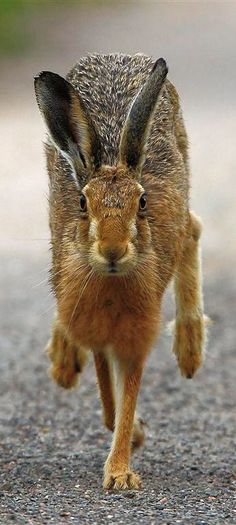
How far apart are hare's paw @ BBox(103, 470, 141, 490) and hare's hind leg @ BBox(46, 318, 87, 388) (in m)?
1.48

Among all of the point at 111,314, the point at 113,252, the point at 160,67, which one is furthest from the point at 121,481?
the point at 160,67

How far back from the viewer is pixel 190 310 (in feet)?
32.3

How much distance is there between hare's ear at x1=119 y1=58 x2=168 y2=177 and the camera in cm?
787

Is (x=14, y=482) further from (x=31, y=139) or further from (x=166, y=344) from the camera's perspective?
(x=31, y=139)

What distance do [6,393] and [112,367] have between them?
2.62 metres

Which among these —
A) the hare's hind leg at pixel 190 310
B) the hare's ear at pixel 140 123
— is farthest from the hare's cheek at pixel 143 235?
the hare's hind leg at pixel 190 310

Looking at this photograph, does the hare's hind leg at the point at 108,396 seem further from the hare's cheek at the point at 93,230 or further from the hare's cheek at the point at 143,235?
the hare's cheek at the point at 93,230

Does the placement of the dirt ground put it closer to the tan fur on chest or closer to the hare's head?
the tan fur on chest

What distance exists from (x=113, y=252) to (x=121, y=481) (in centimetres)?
148

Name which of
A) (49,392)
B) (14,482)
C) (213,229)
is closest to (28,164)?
(213,229)

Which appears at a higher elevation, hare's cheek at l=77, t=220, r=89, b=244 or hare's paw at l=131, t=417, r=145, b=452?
hare's cheek at l=77, t=220, r=89, b=244

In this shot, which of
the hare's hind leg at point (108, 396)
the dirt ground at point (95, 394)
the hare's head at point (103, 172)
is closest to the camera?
the hare's head at point (103, 172)

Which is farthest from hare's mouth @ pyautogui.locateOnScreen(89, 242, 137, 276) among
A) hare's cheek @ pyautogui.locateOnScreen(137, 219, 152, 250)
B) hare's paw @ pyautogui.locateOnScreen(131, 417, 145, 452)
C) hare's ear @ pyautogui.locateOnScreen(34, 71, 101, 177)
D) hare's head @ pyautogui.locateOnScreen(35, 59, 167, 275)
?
hare's paw @ pyautogui.locateOnScreen(131, 417, 145, 452)

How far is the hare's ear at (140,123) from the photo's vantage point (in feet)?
25.8
